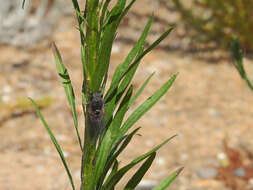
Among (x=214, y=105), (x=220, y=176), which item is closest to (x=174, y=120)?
(x=214, y=105)

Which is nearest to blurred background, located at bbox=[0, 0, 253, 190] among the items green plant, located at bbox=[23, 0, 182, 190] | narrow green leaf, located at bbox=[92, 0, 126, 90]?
green plant, located at bbox=[23, 0, 182, 190]

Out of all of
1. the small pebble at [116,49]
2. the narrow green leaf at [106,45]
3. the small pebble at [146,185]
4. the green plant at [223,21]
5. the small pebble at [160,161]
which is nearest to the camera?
the narrow green leaf at [106,45]

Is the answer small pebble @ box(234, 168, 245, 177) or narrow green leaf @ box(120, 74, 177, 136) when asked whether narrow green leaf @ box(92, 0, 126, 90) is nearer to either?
narrow green leaf @ box(120, 74, 177, 136)

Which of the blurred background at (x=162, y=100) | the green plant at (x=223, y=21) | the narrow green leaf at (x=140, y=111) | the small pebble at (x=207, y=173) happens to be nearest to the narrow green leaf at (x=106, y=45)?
the narrow green leaf at (x=140, y=111)

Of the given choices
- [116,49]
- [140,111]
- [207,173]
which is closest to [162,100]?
[116,49]

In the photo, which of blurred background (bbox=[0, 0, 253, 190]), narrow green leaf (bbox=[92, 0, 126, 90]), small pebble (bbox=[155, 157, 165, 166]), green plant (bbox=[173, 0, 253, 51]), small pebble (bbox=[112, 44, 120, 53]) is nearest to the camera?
narrow green leaf (bbox=[92, 0, 126, 90])

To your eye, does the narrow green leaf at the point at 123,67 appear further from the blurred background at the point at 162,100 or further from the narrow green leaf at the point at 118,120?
the blurred background at the point at 162,100

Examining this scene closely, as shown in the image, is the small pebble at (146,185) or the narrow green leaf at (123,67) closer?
the narrow green leaf at (123,67)

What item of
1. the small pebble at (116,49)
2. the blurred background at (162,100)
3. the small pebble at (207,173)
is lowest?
the small pebble at (207,173)
